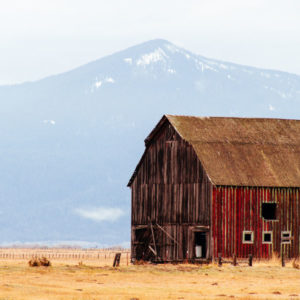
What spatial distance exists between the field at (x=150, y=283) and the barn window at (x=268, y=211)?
6.82 m

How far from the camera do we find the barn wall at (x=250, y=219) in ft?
227

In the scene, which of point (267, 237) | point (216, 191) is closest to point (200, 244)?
point (267, 237)

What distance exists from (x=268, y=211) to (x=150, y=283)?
2365cm

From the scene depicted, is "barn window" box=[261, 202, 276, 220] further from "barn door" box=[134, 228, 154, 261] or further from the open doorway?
"barn door" box=[134, 228, 154, 261]

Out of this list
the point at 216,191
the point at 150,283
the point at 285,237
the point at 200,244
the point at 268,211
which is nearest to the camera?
the point at 150,283

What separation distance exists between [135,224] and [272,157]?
11523 mm

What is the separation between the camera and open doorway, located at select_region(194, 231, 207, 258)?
71312 mm

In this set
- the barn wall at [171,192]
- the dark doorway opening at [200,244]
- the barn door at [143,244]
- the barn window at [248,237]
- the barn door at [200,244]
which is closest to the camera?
the barn window at [248,237]

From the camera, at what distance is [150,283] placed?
50.4 metres

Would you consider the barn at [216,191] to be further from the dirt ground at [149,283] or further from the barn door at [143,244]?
the dirt ground at [149,283]

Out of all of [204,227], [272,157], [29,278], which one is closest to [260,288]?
[29,278]

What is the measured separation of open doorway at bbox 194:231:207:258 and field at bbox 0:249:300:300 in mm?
6090

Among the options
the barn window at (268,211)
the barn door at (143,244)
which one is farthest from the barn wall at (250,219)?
the barn door at (143,244)

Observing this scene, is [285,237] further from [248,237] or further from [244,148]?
[244,148]
